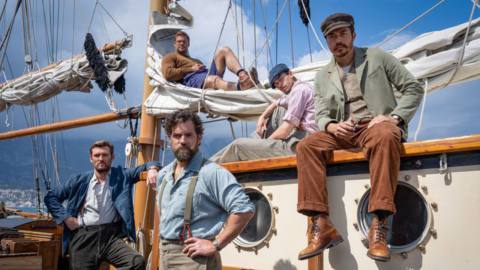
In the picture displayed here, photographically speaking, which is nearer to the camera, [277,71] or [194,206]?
[194,206]

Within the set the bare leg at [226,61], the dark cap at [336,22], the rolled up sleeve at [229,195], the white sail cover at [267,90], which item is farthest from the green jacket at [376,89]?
the bare leg at [226,61]

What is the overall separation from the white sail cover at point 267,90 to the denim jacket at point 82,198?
1664 millimetres

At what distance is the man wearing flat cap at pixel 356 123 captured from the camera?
2.47 metres

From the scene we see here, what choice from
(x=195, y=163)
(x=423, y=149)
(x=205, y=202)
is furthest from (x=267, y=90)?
(x=205, y=202)

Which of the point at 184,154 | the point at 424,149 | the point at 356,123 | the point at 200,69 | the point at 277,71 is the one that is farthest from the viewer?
the point at 200,69

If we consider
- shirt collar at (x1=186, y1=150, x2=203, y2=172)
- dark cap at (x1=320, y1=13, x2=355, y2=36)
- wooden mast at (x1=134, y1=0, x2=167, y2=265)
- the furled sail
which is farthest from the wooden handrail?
the furled sail

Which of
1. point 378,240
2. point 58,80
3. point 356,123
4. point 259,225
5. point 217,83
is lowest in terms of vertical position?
point 259,225

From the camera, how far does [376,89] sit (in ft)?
9.39

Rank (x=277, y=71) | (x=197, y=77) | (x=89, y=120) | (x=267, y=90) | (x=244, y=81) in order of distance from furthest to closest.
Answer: (x=89, y=120)
(x=197, y=77)
(x=244, y=81)
(x=267, y=90)
(x=277, y=71)

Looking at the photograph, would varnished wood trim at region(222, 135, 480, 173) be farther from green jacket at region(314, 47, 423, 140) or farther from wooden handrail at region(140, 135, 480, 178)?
green jacket at region(314, 47, 423, 140)

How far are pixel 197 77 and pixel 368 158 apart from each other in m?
3.33

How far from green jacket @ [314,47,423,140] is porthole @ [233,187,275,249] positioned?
0.77 m

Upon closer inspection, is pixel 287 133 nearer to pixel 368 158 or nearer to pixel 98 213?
pixel 368 158

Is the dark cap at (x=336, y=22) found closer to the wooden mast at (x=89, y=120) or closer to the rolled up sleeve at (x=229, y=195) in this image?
the rolled up sleeve at (x=229, y=195)
